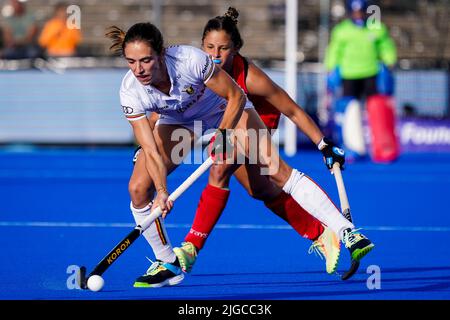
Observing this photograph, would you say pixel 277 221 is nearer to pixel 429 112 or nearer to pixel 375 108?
pixel 375 108

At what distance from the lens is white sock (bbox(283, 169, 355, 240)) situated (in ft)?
16.6

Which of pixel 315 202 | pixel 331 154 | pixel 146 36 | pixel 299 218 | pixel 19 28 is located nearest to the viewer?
pixel 146 36

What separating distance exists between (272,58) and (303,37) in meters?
1.12

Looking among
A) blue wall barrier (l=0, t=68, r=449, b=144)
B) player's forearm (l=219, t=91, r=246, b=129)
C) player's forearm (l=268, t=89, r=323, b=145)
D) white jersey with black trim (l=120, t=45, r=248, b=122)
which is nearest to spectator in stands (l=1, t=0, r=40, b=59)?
blue wall barrier (l=0, t=68, r=449, b=144)

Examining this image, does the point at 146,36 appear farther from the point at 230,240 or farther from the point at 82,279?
the point at 230,240

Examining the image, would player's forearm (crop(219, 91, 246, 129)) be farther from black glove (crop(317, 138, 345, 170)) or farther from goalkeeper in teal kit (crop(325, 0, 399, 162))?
goalkeeper in teal kit (crop(325, 0, 399, 162))

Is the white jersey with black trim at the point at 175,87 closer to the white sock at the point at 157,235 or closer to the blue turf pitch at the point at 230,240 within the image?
the white sock at the point at 157,235

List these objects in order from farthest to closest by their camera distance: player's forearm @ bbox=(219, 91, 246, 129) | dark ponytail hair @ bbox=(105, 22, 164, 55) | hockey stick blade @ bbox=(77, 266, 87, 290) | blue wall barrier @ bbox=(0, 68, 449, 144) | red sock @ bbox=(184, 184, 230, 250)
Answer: blue wall barrier @ bbox=(0, 68, 449, 144)
red sock @ bbox=(184, 184, 230, 250)
player's forearm @ bbox=(219, 91, 246, 129)
hockey stick blade @ bbox=(77, 266, 87, 290)
dark ponytail hair @ bbox=(105, 22, 164, 55)

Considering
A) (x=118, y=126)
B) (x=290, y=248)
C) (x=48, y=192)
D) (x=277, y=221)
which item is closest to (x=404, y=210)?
(x=277, y=221)

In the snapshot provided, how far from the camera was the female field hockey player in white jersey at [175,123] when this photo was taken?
4684mm

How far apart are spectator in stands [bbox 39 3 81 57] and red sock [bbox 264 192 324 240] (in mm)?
9342

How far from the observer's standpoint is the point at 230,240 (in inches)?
259

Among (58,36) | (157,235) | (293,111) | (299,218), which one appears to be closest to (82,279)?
(157,235)

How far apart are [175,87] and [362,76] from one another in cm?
774
